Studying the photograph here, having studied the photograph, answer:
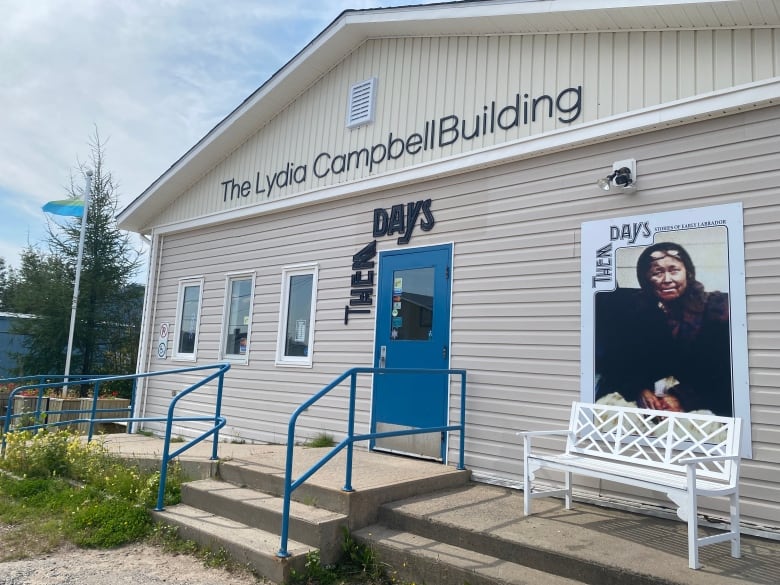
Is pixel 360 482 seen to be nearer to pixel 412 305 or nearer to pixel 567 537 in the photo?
pixel 567 537

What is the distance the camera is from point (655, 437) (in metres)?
4.77

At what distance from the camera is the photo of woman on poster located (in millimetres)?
4586

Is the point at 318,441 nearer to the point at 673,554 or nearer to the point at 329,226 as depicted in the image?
the point at 329,226

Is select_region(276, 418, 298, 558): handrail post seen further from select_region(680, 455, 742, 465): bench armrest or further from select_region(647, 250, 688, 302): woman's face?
select_region(647, 250, 688, 302): woman's face

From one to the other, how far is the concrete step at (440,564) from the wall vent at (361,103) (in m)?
4.96

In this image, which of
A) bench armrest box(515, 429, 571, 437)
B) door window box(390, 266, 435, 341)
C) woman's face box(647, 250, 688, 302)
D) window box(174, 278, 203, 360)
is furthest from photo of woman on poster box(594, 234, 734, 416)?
window box(174, 278, 203, 360)

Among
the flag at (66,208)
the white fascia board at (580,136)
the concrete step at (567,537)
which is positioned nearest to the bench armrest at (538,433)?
the concrete step at (567,537)

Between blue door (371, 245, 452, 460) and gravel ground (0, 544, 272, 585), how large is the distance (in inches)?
100

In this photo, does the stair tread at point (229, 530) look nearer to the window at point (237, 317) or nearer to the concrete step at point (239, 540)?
the concrete step at point (239, 540)

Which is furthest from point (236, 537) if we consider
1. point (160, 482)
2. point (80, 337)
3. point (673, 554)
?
point (80, 337)

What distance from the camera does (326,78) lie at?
8.34 m

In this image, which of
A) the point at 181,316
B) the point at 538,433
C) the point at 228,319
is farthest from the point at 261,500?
the point at 181,316

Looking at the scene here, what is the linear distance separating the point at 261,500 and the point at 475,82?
15.1 feet

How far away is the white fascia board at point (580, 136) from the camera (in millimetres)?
4605
